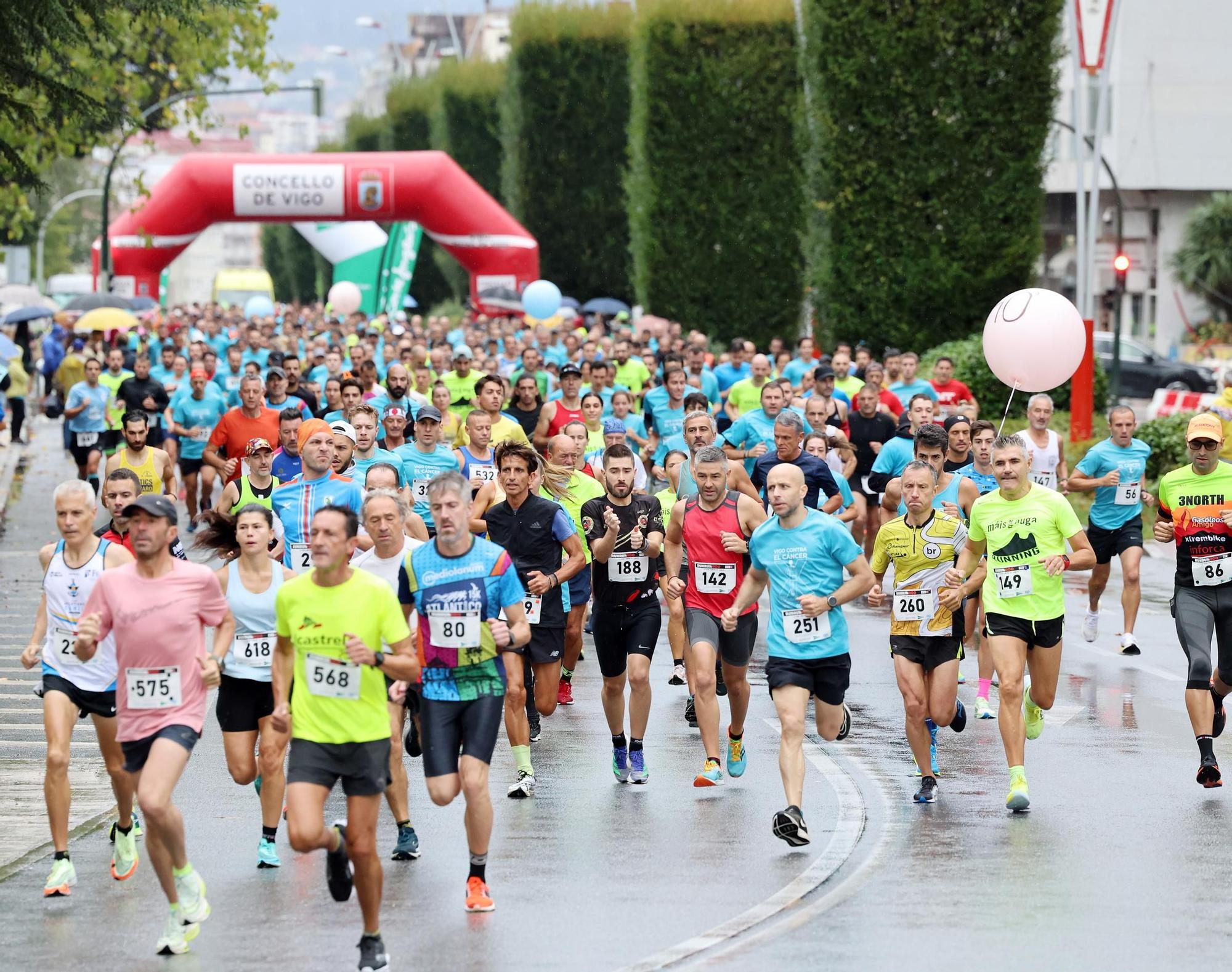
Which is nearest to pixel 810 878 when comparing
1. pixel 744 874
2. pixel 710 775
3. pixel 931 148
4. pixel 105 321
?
pixel 744 874

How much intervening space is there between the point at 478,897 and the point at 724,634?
3.01 m

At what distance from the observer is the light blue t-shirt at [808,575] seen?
970cm

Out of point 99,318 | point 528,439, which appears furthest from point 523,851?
point 99,318

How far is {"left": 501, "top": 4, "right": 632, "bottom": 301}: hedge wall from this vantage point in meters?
52.9

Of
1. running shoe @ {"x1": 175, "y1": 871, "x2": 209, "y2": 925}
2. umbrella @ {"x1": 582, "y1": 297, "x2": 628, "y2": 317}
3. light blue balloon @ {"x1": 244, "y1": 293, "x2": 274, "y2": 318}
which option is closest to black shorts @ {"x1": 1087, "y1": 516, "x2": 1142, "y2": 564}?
running shoe @ {"x1": 175, "y1": 871, "x2": 209, "y2": 925}

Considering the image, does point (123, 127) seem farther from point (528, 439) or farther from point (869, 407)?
point (869, 407)

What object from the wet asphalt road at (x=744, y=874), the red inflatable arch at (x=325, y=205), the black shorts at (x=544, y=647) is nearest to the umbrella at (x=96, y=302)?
the red inflatable arch at (x=325, y=205)

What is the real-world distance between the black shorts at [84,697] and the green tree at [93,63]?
24.1 feet

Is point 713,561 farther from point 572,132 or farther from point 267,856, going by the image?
point 572,132

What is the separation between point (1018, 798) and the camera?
9891mm

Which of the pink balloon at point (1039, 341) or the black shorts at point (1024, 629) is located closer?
the black shorts at point (1024, 629)

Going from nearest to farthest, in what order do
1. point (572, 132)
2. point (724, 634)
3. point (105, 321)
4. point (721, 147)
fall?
point (724, 634), point (105, 321), point (721, 147), point (572, 132)

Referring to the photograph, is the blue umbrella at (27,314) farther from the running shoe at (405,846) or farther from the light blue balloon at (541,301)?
the running shoe at (405,846)

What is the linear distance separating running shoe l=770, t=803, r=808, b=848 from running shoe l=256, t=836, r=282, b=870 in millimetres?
2159
